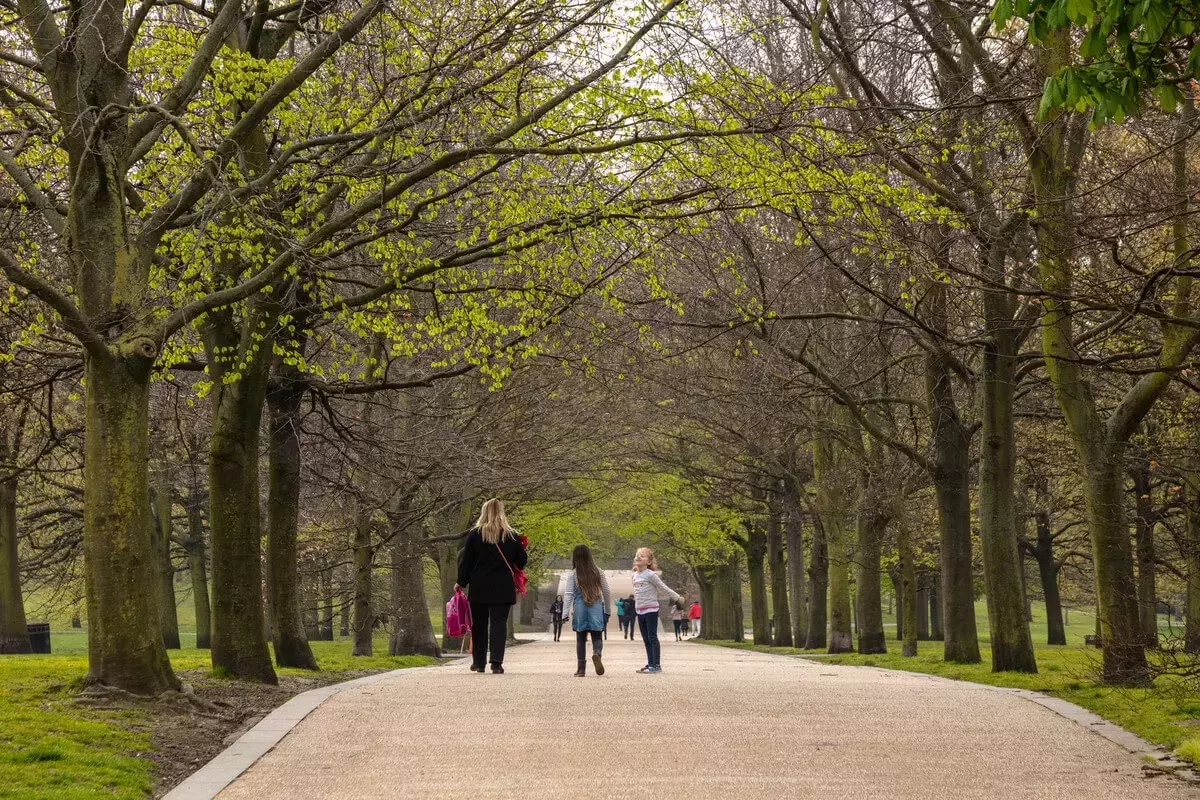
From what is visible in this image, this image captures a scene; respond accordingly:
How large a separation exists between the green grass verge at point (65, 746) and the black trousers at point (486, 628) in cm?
463

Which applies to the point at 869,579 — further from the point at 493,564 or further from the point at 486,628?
the point at 493,564

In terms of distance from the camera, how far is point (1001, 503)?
17.3 m

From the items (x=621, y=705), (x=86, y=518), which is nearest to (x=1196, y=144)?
(x=621, y=705)

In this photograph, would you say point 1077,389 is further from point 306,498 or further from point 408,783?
point 306,498

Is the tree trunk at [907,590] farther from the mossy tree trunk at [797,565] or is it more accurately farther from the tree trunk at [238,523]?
the tree trunk at [238,523]

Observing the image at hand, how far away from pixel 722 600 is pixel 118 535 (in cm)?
4007

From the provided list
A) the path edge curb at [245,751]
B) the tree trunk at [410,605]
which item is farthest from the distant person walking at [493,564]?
the tree trunk at [410,605]

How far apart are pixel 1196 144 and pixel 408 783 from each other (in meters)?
11.1

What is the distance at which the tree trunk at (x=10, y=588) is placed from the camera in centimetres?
2539

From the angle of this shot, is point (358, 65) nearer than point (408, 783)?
No

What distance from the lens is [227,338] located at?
14.6 m

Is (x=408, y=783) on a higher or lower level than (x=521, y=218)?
lower

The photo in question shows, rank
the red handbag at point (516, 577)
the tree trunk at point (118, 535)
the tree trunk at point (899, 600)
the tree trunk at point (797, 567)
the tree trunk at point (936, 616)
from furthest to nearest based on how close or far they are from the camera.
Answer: the tree trunk at point (936, 616) → the tree trunk at point (797, 567) → the tree trunk at point (899, 600) → the red handbag at point (516, 577) → the tree trunk at point (118, 535)

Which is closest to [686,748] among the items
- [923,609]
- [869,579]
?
[869,579]
